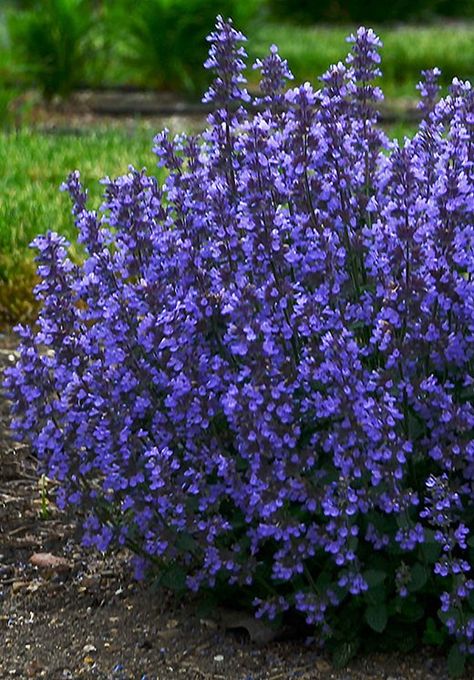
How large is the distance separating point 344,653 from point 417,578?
11.3 inches

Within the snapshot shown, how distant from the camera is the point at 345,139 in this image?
2.84 m

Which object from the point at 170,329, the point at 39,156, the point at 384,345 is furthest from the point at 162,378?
the point at 39,156

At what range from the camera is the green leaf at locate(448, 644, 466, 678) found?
2.69 metres

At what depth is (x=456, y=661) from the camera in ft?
8.82

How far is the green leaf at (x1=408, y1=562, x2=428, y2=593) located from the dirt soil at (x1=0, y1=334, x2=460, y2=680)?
0.88 feet

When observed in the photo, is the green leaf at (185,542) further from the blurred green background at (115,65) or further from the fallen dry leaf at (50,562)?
the blurred green background at (115,65)

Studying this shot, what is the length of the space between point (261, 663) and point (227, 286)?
0.81 meters

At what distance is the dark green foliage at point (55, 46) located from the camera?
405 inches

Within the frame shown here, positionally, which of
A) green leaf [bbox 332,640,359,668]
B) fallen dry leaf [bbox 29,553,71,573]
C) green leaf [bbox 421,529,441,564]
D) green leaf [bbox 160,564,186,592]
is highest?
green leaf [bbox 421,529,441,564]

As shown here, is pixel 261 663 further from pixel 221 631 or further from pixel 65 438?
pixel 65 438

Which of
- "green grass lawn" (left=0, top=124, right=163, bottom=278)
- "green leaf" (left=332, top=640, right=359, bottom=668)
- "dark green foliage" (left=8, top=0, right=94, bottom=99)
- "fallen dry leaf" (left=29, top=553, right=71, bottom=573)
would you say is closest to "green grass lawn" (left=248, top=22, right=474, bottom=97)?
"dark green foliage" (left=8, top=0, right=94, bottom=99)

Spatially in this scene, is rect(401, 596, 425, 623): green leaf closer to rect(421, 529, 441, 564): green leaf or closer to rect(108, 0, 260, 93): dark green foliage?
rect(421, 529, 441, 564): green leaf

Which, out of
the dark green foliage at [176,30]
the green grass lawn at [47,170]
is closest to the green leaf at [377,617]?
the green grass lawn at [47,170]

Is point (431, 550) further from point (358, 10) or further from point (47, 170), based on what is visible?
point (358, 10)
